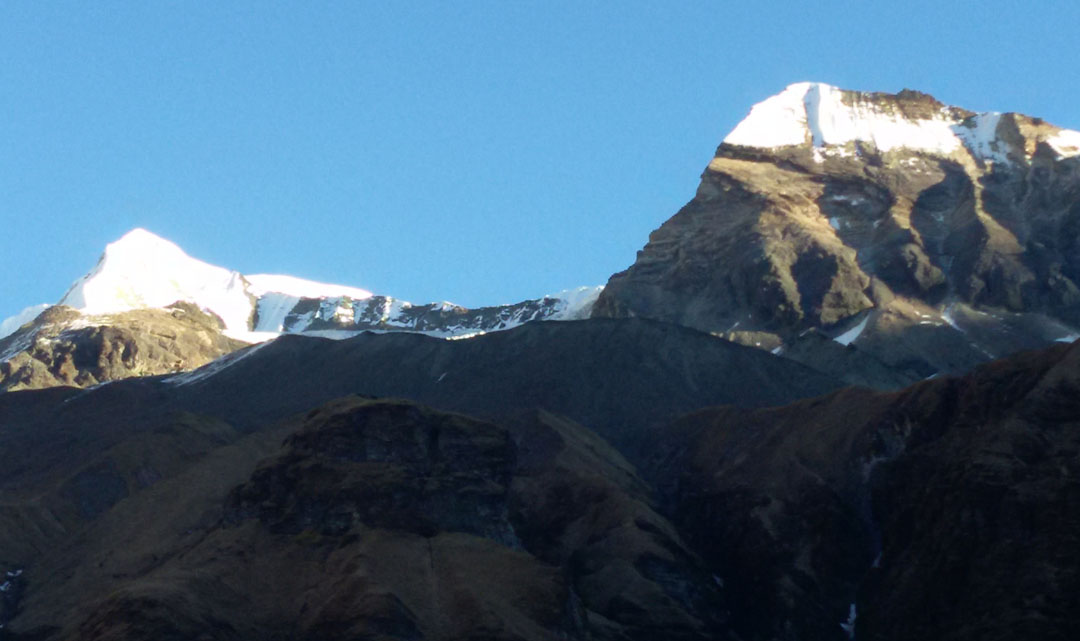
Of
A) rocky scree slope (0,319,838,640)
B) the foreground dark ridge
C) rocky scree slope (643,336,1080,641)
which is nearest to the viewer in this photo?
the foreground dark ridge

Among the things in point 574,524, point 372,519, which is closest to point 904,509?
point 574,524

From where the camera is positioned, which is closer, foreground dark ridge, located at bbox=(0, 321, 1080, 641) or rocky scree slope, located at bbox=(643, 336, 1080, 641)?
foreground dark ridge, located at bbox=(0, 321, 1080, 641)

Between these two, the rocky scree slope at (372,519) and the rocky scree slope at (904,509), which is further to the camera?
the rocky scree slope at (904,509)

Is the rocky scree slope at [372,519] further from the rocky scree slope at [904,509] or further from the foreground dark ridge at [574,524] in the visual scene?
the rocky scree slope at [904,509]

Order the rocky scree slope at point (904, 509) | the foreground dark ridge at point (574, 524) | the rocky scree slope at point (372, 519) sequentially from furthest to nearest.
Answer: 1. the rocky scree slope at point (904, 509)
2. the rocky scree slope at point (372, 519)
3. the foreground dark ridge at point (574, 524)

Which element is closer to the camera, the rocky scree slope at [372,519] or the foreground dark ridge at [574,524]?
the foreground dark ridge at [574,524]

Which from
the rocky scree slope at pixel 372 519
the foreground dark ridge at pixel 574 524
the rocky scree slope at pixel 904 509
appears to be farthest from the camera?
the rocky scree slope at pixel 904 509

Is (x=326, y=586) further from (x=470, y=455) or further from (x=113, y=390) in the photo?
(x=113, y=390)

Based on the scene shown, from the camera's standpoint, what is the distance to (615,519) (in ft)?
394

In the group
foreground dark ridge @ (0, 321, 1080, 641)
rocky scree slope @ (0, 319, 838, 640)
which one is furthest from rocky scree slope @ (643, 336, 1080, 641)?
rocky scree slope @ (0, 319, 838, 640)

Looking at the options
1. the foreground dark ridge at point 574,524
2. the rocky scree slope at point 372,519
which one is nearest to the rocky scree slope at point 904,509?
the foreground dark ridge at point 574,524

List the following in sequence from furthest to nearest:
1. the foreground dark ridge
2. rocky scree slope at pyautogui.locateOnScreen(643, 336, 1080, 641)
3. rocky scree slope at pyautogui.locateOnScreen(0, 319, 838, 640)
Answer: rocky scree slope at pyautogui.locateOnScreen(643, 336, 1080, 641)
rocky scree slope at pyautogui.locateOnScreen(0, 319, 838, 640)
the foreground dark ridge

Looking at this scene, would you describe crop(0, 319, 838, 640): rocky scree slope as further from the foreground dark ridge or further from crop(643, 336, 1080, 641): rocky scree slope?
crop(643, 336, 1080, 641): rocky scree slope

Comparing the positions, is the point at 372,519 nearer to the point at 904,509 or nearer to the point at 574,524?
the point at 574,524
